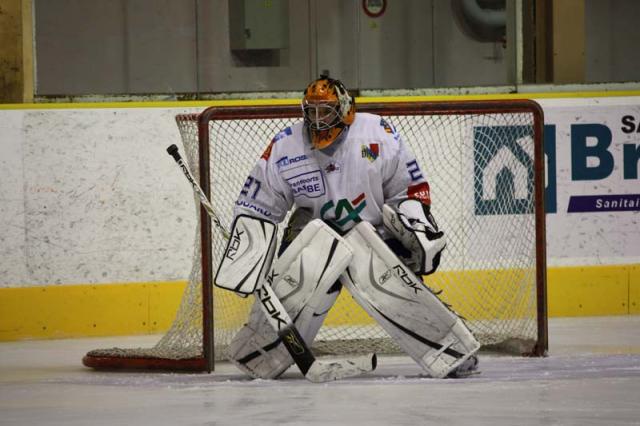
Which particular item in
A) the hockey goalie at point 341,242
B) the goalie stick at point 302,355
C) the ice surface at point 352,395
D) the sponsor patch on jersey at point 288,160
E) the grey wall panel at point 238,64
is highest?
the grey wall panel at point 238,64

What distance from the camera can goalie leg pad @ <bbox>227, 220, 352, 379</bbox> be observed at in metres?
5.30

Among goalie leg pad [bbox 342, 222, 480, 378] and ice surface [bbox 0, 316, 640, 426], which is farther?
goalie leg pad [bbox 342, 222, 480, 378]

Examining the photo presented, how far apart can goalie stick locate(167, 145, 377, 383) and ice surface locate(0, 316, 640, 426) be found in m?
0.05

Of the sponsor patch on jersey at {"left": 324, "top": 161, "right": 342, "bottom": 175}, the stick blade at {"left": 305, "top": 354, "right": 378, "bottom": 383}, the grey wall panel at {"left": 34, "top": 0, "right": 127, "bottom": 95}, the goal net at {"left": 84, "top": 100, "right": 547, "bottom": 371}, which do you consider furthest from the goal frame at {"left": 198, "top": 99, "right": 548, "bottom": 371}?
the grey wall panel at {"left": 34, "top": 0, "right": 127, "bottom": 95}

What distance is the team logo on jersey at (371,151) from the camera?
5.40 metres

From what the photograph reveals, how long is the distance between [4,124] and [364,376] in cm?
255

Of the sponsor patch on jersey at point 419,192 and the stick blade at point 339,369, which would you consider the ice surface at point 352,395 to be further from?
the sponsor patch on jersey at point 419,192

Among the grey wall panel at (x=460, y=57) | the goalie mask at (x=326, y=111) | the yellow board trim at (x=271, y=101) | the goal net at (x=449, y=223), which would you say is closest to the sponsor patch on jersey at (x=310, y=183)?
the goalie mask at (x=326, y=111)

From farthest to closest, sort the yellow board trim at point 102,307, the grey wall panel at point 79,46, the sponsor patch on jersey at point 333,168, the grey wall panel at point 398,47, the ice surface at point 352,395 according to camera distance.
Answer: the grey wall panel at point 398,47 < the grey wall panel at point 79,46 < the yellow board trim at point 102,307 < the sponsor patch on jersey at point 333,168 < the ice surface at point 352,395

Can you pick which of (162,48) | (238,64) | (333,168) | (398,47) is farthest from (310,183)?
(398,47)

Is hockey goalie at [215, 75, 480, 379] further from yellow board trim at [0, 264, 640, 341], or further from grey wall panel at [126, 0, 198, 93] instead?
grey wall panel at [126, 0, 198, 93]

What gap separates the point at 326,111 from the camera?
5324 millimetres

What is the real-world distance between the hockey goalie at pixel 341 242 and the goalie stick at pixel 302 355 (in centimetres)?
7

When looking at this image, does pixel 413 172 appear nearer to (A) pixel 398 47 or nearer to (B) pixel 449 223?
(B) pixel 449 223
